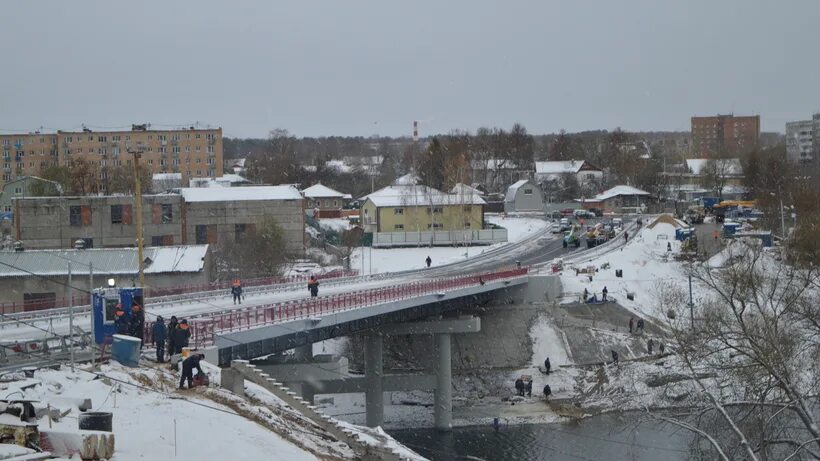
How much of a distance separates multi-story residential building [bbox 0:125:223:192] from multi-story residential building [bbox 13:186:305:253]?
155 feet

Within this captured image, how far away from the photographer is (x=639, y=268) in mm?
62031

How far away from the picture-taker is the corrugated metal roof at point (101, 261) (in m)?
47.8

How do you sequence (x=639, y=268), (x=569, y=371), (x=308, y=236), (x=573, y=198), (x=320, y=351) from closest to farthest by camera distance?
(x=569, y=371), (x=320, y=351), (x=639, y=268), (x=308, y=236), (x=573, y=198)

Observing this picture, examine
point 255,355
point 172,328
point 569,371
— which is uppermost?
point 172,328

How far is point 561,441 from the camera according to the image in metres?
39.1

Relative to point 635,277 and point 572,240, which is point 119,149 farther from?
point 635,277

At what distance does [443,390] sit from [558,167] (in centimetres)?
9018

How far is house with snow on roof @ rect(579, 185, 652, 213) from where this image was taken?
103600 mm

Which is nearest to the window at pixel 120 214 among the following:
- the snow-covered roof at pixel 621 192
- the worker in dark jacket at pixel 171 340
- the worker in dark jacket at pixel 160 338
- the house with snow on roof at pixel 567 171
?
the worker in dark jacket at pixel 171 340

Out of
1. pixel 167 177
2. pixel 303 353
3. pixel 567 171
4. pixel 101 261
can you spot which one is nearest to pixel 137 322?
pixel 303 353

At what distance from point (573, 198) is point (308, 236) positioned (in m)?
46.2

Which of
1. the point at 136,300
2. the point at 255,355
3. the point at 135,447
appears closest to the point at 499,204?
the point at 255,355

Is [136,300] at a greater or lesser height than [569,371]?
greater

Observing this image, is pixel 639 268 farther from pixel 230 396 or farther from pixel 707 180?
pixel 707 180
